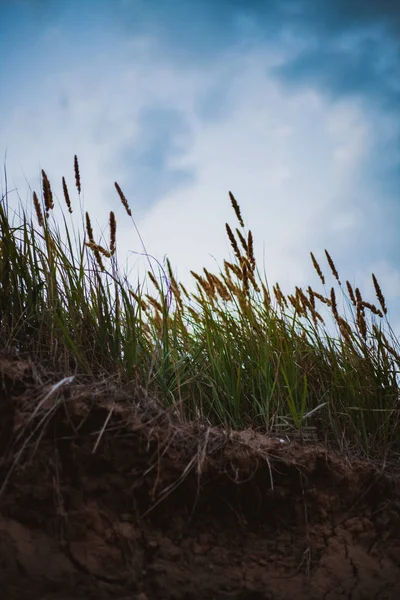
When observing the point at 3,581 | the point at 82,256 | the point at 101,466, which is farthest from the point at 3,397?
the point at 82,256

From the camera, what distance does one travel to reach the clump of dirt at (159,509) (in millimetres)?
1507

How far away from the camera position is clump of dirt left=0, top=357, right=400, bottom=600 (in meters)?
1.51

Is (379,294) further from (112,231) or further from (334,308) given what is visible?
(112,231)

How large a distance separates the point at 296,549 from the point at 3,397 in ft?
3.51

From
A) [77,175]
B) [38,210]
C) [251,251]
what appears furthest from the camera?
[251,251]

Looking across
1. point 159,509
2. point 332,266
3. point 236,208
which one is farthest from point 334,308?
point 159,509

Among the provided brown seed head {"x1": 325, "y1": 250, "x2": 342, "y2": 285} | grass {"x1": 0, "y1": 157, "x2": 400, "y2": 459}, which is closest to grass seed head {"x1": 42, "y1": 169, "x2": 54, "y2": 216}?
grass {"x1": 0, "y1": 157, "x2": 400, "y2": 459}

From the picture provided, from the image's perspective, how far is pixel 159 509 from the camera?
1641mm

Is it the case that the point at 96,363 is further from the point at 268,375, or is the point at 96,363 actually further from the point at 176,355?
the point at 268,375

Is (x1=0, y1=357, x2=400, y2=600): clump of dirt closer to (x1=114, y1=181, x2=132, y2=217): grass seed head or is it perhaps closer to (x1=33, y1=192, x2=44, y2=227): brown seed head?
(x1=33, y1=192, x2=44, y2=227): brown seed head

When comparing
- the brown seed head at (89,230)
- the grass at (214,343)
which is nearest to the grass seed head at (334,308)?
→ the grass at (214,343)

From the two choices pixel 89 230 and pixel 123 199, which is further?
pixel 123 199

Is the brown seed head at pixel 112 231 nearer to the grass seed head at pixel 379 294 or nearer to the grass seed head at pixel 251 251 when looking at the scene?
the grass seed head at pixel 251 251

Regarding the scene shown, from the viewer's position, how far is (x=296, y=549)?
70.2 inches
